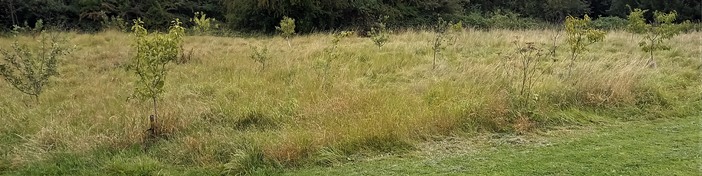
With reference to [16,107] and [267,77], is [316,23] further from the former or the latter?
[16,107]

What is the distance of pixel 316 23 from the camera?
24.4 m

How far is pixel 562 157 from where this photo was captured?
430 centimetres

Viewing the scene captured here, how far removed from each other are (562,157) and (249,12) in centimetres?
2095

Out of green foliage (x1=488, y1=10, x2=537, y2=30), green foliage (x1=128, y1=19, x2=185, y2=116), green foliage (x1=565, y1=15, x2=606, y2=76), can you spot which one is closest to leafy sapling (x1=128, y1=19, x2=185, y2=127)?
green foliage (x1=128, y1=19, x2=185, y2=116)

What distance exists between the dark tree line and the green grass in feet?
61.7

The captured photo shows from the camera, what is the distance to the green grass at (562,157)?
13.1 feet

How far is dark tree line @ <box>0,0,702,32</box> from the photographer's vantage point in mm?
23609

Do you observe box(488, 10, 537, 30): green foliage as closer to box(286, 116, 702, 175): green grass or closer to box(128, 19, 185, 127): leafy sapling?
box(286, 116, 702, 175): green grass

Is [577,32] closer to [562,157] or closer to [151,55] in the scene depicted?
[562,157]

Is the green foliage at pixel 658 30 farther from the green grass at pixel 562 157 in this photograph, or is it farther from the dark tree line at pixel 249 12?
the dark tree line at pixel 249 12

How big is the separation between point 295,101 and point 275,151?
173 cm

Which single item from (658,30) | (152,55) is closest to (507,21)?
(658,30)

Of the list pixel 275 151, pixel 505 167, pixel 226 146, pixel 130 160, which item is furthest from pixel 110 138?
pixel 505 167

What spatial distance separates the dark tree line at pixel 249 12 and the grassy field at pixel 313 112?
1413 centimetres
